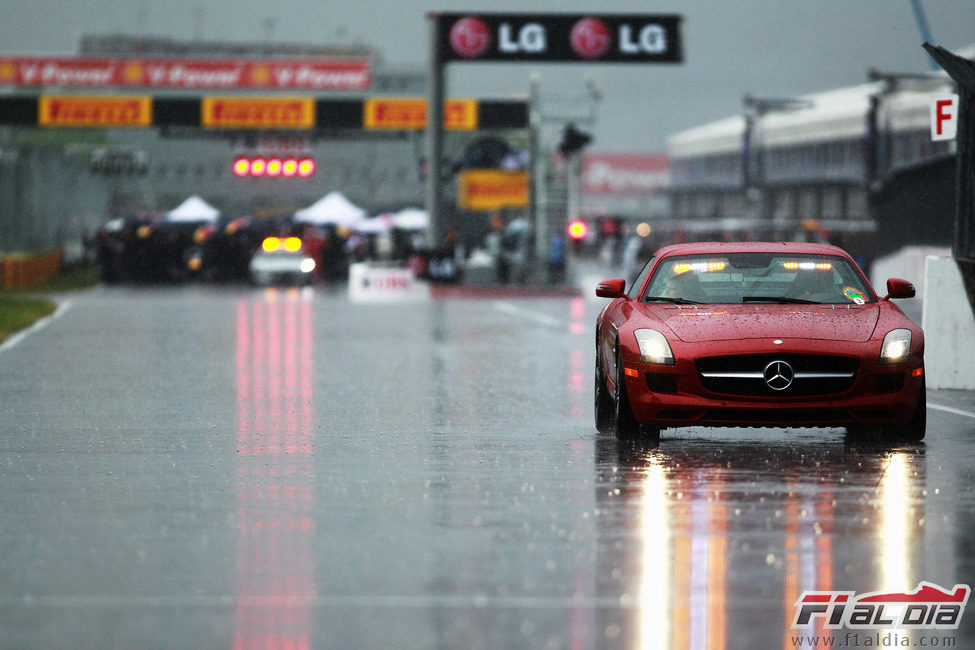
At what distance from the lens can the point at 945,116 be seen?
17766 mm

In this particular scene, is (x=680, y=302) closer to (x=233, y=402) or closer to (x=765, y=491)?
(x=765, y=491)

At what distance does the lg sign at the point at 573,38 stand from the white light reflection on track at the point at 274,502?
25.1m

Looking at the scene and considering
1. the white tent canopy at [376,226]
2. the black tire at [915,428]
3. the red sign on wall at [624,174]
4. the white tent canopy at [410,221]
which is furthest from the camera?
the red sign on wall at [624,174]

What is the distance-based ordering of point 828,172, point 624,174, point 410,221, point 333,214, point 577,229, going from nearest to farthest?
1. point 577,229
2. point 333,214
3. point 410,221
4. point 828,172
5. point 624,174

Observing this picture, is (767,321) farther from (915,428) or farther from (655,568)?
(655,568)

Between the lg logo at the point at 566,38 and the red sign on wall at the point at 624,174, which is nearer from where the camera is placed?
the lg logo at the point at 566,38

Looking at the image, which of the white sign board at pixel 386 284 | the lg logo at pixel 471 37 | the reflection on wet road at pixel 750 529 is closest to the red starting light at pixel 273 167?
the lg logo at pixel 471 37

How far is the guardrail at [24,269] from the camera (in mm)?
47469

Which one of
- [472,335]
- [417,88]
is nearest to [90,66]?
[472,335]

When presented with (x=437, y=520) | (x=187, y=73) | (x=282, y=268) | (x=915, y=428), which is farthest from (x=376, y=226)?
(x=437, y=520)

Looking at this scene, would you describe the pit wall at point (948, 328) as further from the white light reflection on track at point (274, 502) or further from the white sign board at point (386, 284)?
the white sign board at point (386, 284)

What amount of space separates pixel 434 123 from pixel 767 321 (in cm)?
3615

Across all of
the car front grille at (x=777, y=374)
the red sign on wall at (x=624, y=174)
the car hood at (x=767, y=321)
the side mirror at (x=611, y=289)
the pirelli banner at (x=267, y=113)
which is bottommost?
the red sign on wall at (x=624, y=174)

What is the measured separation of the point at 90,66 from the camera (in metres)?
76.5
